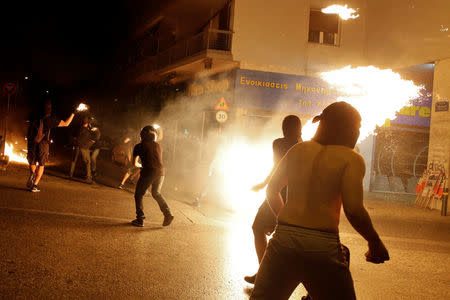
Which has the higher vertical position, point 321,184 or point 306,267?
point 321,184

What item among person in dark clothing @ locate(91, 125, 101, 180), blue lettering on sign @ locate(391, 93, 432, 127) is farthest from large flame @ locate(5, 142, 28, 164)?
blue lettering on sign @ locate(391, 93, 432, 127)

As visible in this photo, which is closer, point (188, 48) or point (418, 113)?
point (418, 113)

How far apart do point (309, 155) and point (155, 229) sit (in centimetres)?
490

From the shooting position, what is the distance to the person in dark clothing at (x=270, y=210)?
4.57 meters

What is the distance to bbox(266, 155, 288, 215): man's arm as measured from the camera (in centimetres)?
293

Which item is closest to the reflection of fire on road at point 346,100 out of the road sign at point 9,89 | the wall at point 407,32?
the wall at point 407,32

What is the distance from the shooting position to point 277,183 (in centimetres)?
299

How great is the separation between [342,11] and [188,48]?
7074 millimetres

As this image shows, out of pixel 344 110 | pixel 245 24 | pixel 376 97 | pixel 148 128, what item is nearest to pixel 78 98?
pixel 245 24

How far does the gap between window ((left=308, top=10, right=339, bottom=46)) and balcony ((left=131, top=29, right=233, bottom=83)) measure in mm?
3232

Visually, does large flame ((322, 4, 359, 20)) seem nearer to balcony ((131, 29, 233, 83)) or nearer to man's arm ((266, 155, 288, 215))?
balcony ((131, 29, 233, 83))

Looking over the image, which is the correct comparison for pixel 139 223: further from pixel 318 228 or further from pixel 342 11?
pixel 342 11

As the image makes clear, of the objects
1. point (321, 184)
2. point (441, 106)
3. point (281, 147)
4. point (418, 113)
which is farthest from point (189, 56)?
point (321, 184)

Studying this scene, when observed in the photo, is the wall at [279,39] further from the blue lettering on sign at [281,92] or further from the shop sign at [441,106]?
the shop sign at [441,106]
